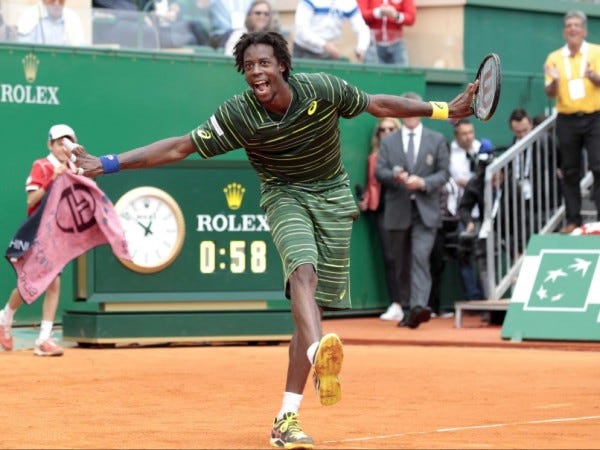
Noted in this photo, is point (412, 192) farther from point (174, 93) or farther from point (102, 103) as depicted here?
point (102, 103)

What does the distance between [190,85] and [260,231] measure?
2827 millimetres

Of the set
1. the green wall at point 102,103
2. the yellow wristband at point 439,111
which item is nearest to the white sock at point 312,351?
the yellow wristband at point 439,111

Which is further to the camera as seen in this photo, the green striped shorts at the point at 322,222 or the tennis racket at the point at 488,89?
the tennis racket at the point at 488,89

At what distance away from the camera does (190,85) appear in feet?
52.3

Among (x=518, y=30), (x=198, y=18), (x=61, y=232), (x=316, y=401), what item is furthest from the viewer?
(x=518, y=30)

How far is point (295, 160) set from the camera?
24.1 ft

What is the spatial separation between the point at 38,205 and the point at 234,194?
1851 mm

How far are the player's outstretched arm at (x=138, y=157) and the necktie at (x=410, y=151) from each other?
850cm

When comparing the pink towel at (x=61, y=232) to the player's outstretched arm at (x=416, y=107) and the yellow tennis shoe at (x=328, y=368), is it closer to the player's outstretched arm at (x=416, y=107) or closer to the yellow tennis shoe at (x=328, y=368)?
the player's outstretched arm at (x=416, y=107)

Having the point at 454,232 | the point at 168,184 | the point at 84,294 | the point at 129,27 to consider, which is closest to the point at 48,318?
the point at 84,294

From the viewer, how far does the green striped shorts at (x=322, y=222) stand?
732 cm

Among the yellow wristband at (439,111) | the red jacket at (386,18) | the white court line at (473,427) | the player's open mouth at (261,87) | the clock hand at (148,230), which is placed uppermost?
the red jacket at (386,18)

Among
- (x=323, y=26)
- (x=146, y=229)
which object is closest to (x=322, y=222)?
(x=146, y=229)

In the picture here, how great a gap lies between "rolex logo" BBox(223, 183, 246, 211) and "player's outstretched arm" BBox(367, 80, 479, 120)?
5.96m
